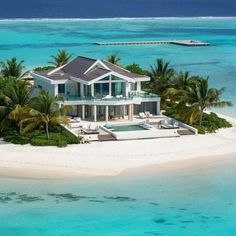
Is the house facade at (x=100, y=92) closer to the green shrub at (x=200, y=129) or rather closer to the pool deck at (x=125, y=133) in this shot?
the pool deck at (x=125, y=133)

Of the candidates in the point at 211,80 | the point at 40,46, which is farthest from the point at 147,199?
the point at 40,46

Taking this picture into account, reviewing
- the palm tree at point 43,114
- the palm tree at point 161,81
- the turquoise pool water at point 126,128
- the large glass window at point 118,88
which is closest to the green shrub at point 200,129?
the turquoise pool water at point 126,128

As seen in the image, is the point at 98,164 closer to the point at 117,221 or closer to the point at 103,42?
the point at 117,221

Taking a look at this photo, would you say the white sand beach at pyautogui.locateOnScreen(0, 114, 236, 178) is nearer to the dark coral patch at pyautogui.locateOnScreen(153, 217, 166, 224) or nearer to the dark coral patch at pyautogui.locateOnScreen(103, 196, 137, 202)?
the dark coral patch at pyautogui.locateOnScreen(103, 196, 137, 202)

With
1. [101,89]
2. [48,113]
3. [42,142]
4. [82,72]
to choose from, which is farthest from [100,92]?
[42,142]

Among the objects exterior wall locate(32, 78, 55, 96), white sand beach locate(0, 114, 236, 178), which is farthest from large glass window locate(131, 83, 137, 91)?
white sand beach locate(0, 114, 236, 178)

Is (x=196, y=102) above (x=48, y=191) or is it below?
above
